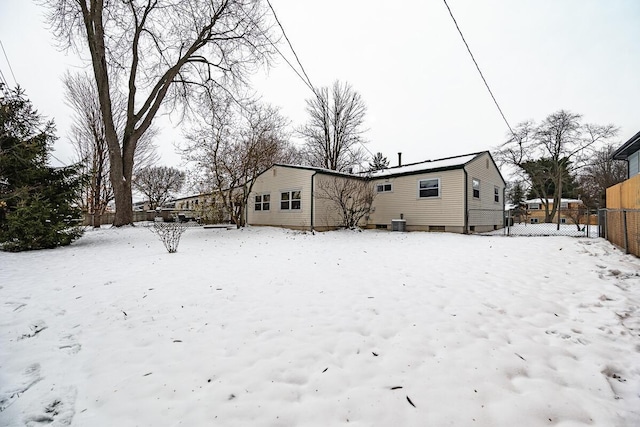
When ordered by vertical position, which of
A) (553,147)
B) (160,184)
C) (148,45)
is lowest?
(160,184)

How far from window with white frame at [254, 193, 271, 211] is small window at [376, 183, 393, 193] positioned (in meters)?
6.24

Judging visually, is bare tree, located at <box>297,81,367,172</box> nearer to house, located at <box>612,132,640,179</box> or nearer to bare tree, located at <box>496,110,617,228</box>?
bare tree, located at <box>496,110,617,228</box>

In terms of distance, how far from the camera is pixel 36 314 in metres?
3.06

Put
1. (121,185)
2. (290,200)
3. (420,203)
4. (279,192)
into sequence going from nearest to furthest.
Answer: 1. (121,185)
2. (420,203)
3. (290,200)
4. (279,192)

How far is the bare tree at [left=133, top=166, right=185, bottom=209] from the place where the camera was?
32250mm

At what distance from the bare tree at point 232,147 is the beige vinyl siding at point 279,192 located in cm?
84

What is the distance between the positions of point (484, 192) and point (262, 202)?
12170mm

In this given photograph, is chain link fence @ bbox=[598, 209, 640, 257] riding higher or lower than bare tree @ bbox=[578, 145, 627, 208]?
lower

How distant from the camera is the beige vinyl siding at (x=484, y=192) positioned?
41.7ft

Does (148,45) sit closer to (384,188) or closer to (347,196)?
(347,196)

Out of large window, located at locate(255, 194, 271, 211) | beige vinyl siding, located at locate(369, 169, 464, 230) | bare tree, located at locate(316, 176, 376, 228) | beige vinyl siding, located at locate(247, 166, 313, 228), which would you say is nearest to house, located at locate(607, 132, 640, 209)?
beige vinyl siding, located at locate(369, 169, 464, 230)

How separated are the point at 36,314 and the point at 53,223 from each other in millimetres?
6475

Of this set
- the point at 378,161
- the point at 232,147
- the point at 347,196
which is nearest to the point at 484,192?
the point at 347,196

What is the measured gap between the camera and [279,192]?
48.3 feet
